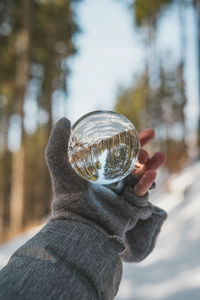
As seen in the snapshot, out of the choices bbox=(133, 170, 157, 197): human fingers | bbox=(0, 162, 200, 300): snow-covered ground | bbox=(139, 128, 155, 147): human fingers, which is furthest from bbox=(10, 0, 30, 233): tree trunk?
bbox=(133, 170, 157, 197): human fingers

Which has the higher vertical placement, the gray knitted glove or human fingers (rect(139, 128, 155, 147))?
human fingers (rect(139, 128, 155, 147))

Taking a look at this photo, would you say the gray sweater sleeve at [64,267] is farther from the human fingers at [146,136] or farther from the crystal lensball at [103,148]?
the human fingers at [146,136]

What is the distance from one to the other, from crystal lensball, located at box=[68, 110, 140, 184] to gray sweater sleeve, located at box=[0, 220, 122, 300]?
193 millimetres

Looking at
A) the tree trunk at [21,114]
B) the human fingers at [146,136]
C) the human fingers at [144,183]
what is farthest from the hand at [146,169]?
the tree trunk at [21,114]

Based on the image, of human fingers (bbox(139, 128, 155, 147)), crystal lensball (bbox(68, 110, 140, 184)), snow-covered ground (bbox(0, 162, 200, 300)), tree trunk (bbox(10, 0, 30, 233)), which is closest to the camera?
crystal lensball (bbox(68, 110, 140, 184))

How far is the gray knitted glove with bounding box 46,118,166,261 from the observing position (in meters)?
1.04

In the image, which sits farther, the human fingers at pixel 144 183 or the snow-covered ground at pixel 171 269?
the snow-covered ground at pixel 171 269

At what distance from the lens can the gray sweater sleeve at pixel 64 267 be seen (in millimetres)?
765

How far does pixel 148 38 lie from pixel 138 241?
12519 millimetres

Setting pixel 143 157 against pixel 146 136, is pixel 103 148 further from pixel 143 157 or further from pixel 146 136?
pixel 146 136

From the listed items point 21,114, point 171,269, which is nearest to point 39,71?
point 21,114

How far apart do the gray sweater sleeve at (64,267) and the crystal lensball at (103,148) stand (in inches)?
7.6

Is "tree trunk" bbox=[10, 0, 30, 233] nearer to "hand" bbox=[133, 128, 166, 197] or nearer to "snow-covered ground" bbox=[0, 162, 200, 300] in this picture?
"snow-covered ground" bbox=[0, 162, 200, 300]

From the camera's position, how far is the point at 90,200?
41.4 inches
